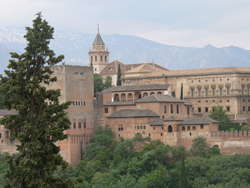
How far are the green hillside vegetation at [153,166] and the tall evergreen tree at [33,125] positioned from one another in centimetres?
2950

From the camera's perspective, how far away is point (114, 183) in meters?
60.1

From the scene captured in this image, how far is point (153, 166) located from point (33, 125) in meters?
33.3

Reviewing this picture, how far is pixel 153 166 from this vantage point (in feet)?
204

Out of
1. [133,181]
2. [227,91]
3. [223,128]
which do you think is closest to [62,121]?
[133,181]

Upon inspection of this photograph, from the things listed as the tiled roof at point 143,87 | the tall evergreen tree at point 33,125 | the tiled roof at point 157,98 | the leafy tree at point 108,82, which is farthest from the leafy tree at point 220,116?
the tall evergreen tree at point 33,125

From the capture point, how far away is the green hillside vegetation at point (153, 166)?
58750 millimetres

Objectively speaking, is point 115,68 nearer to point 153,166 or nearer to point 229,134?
point 153,166

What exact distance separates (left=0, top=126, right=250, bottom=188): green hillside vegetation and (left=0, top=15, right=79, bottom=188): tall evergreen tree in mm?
29499

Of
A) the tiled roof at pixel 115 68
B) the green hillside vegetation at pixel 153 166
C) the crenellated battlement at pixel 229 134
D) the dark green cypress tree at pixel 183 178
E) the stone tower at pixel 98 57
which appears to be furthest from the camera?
the stone tower at pixel 98 57

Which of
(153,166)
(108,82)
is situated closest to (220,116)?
(153,166)

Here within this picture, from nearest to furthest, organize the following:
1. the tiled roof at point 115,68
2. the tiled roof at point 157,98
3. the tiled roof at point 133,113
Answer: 1. the tiled roof at point 133,113
2. the tiled roof at point 157,98
3. the tiled roof at point 115,68

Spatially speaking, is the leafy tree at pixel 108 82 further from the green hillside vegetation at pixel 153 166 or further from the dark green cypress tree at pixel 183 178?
the dark green cypress tree at pixel 183 178

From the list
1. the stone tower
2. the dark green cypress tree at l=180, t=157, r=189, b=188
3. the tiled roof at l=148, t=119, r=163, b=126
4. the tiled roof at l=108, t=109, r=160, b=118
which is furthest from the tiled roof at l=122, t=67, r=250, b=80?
the stone tower

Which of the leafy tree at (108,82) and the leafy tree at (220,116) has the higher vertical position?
the leafy tree at (108,82)
